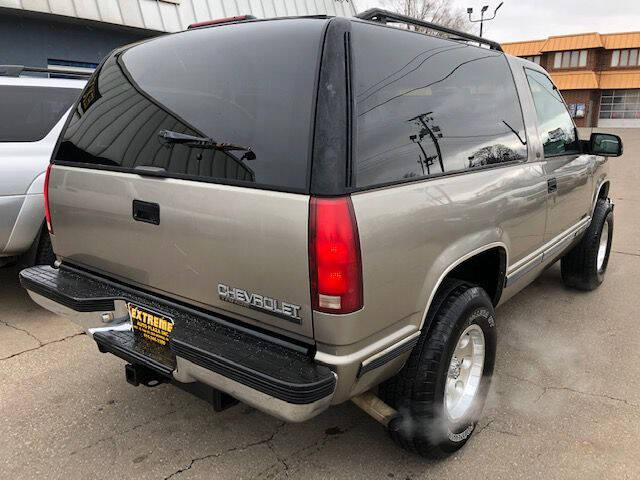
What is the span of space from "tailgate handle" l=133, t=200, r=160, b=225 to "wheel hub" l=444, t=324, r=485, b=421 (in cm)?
149

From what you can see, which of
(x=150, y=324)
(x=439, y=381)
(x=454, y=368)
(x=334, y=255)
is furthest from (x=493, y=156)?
(x=150, y=324)

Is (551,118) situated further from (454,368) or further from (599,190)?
(454,368)

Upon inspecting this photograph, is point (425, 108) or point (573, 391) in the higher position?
point (425, 108)

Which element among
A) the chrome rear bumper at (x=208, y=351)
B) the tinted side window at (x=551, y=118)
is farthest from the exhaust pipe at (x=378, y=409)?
the tinted side window at (x=551, y=118)

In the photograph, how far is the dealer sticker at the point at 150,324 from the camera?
7.24 ft

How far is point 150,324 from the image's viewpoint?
227cm

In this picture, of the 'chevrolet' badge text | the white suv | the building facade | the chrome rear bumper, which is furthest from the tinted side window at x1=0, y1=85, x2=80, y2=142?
the building facade

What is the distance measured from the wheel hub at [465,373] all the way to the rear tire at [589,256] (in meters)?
2.44

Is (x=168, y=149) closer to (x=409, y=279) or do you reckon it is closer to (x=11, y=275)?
(x=409, y=279)

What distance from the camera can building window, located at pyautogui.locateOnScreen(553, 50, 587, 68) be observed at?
41.3 meters

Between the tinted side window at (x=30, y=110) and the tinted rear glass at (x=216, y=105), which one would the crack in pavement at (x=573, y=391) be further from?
the tinted side window at (x=30, y=110)

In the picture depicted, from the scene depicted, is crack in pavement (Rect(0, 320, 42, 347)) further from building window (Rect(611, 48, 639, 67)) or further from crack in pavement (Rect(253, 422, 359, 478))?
building window (Rect(611, 48, 639, 67))

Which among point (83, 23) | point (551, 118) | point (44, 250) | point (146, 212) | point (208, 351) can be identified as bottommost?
point (44, 250)

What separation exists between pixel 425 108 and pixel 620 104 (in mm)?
49365
